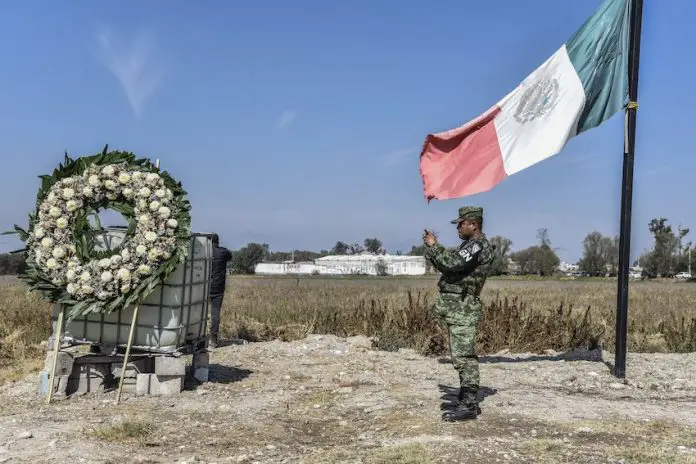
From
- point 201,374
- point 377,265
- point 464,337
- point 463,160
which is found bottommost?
point 201,374

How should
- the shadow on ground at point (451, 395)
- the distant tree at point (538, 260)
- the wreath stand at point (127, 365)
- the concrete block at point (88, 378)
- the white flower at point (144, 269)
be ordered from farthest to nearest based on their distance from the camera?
the distant tree at point (538, 260) → the concrete block at point (88, 378) → the wreath stand at point (127, 365) → the white flower at point (144, 269) → the shadow on ground at point (451, 395)

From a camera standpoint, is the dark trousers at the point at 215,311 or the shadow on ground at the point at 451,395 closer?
the shadow on ground at the point at 451,395

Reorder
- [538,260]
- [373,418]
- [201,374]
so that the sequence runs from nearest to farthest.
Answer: [373,418], [201,374], [538,260]

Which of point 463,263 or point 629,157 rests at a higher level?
point 629,157

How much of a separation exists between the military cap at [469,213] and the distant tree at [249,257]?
3781 inches

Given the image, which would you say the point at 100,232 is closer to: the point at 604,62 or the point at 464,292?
the point at 464,292

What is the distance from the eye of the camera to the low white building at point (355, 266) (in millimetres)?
113000

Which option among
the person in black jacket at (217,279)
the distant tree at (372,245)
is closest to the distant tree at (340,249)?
the distant tree at (372,245)

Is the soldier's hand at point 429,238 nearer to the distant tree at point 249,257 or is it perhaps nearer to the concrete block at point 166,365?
the concrete block at point 166,365

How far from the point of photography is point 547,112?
9156 mm

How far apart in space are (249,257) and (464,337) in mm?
108661

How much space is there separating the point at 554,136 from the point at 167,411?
5.72m

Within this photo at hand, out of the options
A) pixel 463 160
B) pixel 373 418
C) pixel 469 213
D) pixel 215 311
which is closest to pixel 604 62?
pixel 463 160

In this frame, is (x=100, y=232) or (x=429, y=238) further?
(x=100, y=232)
